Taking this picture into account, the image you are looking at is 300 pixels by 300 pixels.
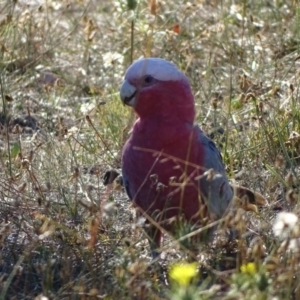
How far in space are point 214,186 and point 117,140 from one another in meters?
1.06

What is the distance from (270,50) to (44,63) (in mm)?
1331

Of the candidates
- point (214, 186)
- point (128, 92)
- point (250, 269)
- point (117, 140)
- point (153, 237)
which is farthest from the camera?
point (117, 140)

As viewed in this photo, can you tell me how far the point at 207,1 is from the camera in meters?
5.63

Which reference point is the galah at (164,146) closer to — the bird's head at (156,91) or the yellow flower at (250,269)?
the bird's head at (156,91)

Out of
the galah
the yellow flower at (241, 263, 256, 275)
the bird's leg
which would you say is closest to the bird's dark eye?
the galah

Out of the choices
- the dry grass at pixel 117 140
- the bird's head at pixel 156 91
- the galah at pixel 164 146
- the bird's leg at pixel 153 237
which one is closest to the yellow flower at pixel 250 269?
the dry grass at pixel 117 140

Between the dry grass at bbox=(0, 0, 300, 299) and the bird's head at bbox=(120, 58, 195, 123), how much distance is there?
304 mm

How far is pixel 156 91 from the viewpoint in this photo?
10.7ft

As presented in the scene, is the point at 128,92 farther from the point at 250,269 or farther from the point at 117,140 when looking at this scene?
the point at 250,269

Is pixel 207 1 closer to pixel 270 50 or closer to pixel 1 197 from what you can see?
pixel 270 50

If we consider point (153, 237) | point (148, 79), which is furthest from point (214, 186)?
point (148, 79)

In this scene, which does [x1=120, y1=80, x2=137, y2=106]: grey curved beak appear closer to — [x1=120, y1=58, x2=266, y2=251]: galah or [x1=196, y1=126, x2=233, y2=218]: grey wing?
[x1=120, y1=58, x2=266, y2=251]: galah

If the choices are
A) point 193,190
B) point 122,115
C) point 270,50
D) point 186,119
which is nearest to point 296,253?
point 193,190

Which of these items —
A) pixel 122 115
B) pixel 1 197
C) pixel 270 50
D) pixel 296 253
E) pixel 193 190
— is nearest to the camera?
pixel 296 253
